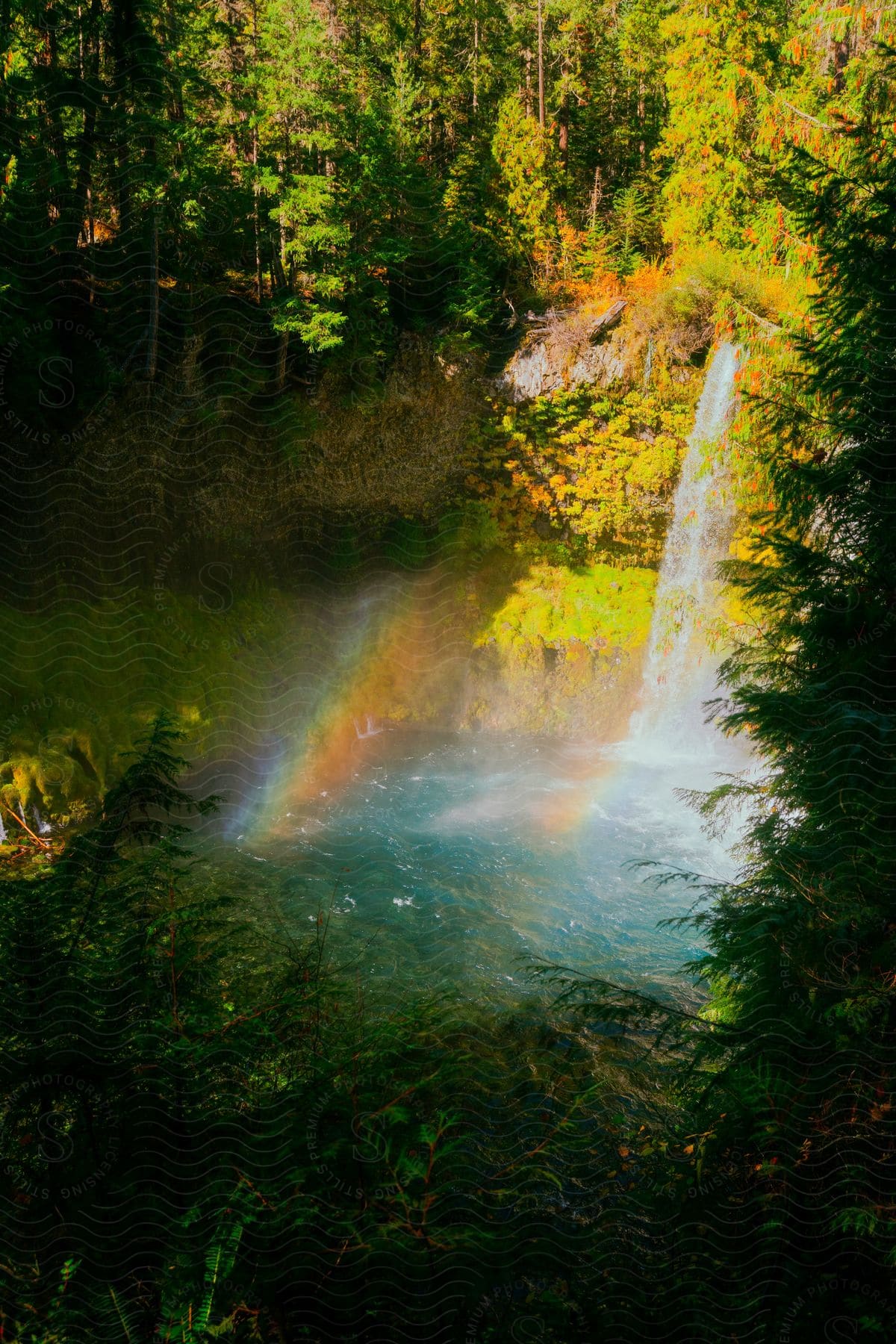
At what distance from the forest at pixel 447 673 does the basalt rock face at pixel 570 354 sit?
13 cm

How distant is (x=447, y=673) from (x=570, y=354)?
754cm

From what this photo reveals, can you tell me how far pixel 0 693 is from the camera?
10414mm

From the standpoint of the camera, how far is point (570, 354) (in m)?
15.8

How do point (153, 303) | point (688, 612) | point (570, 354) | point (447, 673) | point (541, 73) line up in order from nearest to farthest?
point (153, 303)
point (688, 612)
point (570, 354)
point (447, 673)
point (541, 73)

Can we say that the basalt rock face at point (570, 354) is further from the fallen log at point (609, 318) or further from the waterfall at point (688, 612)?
the waterfall at point (688, 612)

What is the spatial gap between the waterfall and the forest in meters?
0.10

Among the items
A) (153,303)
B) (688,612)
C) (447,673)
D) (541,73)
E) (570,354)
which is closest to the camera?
(153,303)

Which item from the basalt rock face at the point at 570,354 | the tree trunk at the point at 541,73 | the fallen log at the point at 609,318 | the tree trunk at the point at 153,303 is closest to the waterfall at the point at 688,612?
the basalt rock face at the point at 570,354

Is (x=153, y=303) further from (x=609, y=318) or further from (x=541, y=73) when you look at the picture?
(x=541, y=73)

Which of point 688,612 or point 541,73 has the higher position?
point 541,73

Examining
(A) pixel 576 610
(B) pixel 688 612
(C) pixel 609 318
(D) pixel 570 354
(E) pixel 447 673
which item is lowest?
(E) pixel 447 673

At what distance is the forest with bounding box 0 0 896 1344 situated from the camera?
10.2 feet

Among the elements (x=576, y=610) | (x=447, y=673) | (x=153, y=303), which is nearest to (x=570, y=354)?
(x=576, y=610)

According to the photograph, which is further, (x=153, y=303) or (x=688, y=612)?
(x=688, y=612)
